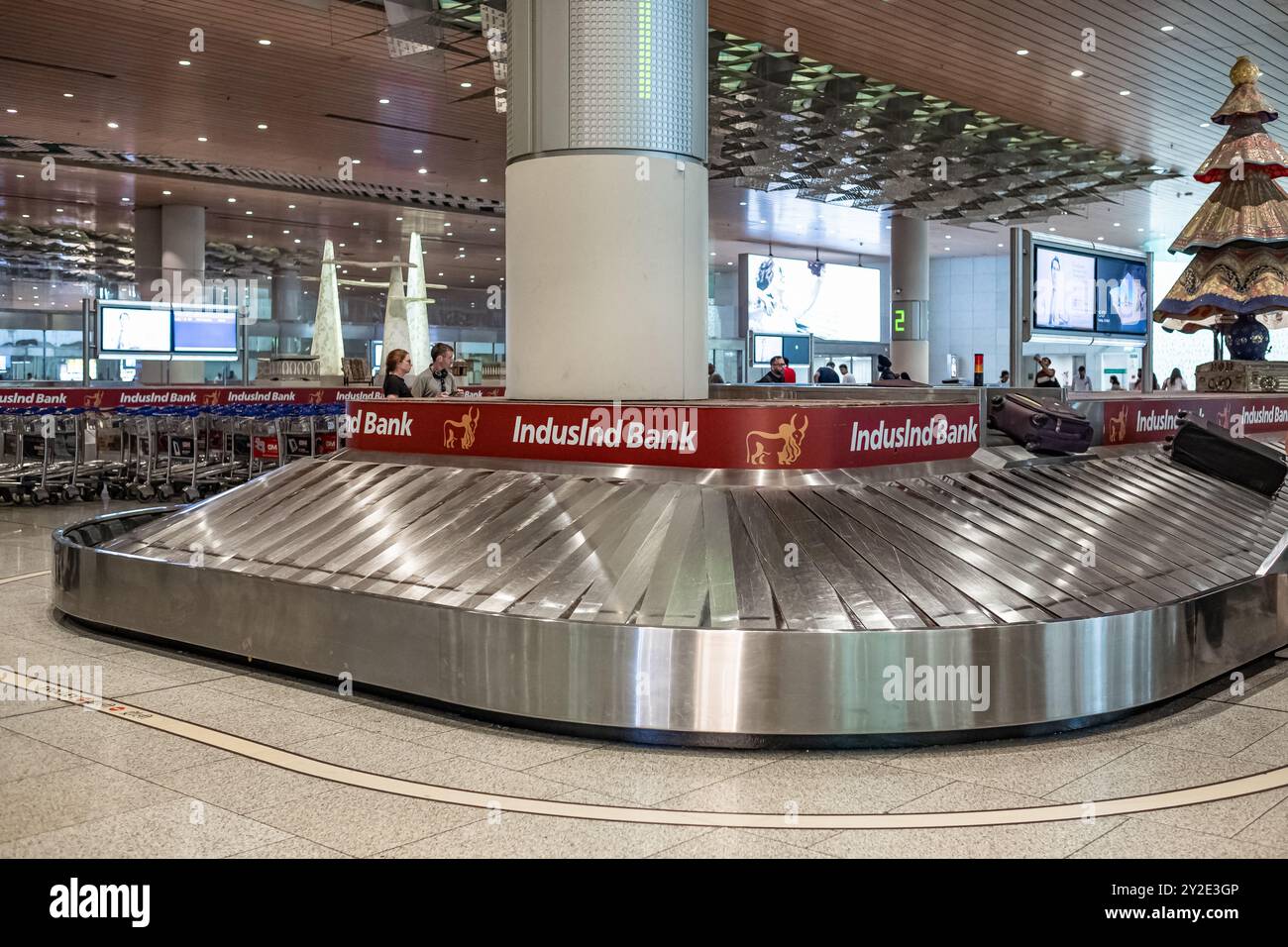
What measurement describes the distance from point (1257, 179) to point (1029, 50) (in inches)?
121

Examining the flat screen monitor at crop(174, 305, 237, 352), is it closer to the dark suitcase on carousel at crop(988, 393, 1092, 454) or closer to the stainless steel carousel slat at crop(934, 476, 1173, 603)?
the dark suitcase on carousel at crop(988, 393, 1092, 454)

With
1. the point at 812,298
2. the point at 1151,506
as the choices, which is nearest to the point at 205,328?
the point at 1151,506

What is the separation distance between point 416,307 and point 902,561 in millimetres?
22487

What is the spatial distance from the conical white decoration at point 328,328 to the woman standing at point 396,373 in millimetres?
15312

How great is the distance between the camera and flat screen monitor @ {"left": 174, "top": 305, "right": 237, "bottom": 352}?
2078 centimetres

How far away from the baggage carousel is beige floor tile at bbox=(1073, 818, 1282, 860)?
3.19 feet

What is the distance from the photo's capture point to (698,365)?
7.24m

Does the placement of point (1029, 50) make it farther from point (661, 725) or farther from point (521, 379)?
point (661, 725)

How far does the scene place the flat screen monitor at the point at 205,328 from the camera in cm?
2078

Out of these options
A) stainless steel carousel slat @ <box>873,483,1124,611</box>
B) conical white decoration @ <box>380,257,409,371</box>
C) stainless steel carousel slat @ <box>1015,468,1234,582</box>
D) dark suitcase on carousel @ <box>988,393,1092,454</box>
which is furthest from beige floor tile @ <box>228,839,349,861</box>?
conical white decoration @ <box>380,257,409,371</box>

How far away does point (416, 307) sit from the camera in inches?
1037

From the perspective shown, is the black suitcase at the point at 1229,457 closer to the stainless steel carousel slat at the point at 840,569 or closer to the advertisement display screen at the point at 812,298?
the stainless steel carousel slat at the point at 840,569

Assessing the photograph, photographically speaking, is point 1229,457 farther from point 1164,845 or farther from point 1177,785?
point 1164,845

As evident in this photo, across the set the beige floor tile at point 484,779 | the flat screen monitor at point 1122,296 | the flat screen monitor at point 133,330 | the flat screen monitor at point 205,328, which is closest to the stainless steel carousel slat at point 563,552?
the beige floor tile at point 484,779
